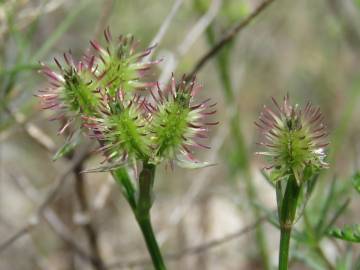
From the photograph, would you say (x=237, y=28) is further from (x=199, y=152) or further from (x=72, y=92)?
(x=199, y=152)

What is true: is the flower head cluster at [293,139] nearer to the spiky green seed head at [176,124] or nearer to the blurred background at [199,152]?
the spiky green seed head at [176,124]

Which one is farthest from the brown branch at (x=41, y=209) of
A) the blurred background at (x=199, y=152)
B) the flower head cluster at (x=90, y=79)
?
the flower head cluster at (x=90, y=79)

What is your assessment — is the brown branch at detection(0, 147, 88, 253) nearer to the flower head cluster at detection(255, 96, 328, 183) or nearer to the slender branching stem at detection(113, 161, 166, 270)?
the slender branching stem at detection(113, 161, 166, 270)

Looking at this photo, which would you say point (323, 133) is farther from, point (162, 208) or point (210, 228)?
point (162, 208)

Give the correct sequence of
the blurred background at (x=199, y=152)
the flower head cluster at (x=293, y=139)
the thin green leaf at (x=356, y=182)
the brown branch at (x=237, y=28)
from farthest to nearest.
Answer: the blurred background at (x=199, y=152) < the brown branch at (x=237, y=28) < the thin green leaf at (x=356, y=182) < the flower head cluster at (x=293, y=139)

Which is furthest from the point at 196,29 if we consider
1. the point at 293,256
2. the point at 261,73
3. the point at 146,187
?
the point at 261,73
